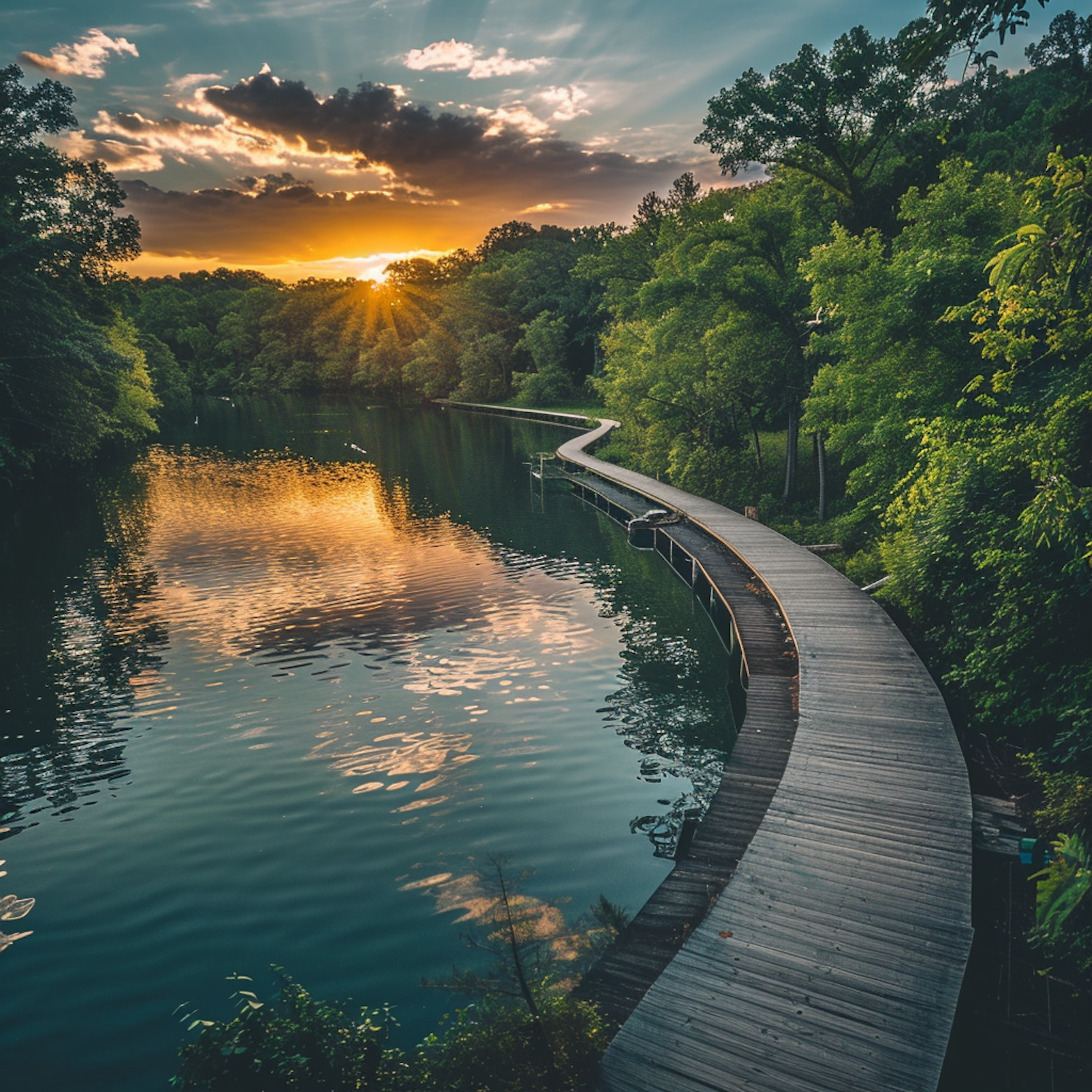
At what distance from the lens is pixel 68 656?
1925 cm

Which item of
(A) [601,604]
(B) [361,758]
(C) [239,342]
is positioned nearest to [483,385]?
(C) [239,342]

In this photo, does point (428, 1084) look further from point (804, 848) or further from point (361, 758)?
point (361, 758)

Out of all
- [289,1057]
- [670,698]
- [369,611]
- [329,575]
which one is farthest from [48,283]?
[289,1057]

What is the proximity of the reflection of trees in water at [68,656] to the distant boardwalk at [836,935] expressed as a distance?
39.0 ft

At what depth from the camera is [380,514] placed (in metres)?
36.2

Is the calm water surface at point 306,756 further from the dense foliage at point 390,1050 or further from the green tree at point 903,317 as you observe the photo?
the green tree at point 903,317

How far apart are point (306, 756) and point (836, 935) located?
34.8 ft

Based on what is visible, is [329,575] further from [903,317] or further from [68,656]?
[903,317]

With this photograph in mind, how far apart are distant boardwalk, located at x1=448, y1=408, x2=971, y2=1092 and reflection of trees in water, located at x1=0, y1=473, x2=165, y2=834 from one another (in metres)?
11.9

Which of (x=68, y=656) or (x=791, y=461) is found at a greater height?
(x=791, y=461)

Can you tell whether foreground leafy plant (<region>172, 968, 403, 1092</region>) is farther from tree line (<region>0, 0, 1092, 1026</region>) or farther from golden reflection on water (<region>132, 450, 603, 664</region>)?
golden reflection on water (<region>132, 450, 603, 664</region>)

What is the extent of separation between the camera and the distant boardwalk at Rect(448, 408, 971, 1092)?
595cm

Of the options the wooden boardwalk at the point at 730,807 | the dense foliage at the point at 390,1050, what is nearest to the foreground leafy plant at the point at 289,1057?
the dense foliage at the point at 390,1050

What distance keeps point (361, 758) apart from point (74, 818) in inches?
198
